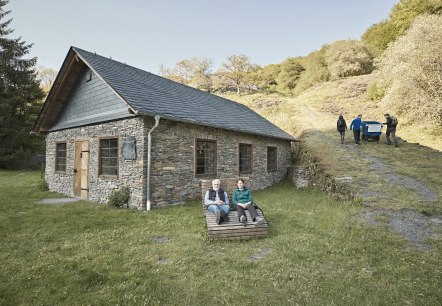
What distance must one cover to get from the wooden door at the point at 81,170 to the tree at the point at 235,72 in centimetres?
3609

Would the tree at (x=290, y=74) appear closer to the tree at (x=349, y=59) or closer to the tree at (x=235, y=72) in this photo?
the tree at (x=235, y=72)

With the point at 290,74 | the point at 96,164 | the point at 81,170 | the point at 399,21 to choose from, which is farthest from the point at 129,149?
the point at 290,74

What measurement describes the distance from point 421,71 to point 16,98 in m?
31.8

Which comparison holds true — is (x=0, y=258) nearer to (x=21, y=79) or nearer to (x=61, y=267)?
(x=61, y=267)

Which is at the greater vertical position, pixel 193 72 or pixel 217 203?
pixel 193 72

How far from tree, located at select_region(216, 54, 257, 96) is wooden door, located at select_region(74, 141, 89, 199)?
1421 inches

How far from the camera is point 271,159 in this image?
15164 millimetres

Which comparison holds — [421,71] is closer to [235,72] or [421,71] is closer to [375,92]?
[375,92]

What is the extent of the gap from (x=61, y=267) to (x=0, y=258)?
1295mm

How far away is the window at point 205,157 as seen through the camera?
10.3 metres

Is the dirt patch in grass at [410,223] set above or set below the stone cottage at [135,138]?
below

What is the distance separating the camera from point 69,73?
37.9 ft

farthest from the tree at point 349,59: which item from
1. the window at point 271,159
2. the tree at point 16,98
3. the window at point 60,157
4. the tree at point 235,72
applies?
the tree at point 16,98

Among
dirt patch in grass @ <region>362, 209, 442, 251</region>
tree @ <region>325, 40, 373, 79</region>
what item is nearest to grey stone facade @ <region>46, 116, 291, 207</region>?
dirt patch in grass @ <region>362, 209, 442, 251</region>
